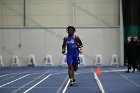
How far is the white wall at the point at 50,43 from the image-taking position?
80.6 ft

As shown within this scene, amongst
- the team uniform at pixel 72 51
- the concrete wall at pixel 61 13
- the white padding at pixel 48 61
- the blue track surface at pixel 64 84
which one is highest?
the concrete wall at pixel 61 13

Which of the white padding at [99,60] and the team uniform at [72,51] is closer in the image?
the team uniform at [72,51]

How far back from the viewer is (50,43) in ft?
81.0

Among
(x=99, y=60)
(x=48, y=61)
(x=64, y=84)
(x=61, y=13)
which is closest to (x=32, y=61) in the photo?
(x=48, y=61)

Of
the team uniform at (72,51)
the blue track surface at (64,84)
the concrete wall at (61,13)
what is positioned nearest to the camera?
the blue track surface at (64,84)

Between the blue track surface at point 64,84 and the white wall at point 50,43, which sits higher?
the white wall at point 50,43

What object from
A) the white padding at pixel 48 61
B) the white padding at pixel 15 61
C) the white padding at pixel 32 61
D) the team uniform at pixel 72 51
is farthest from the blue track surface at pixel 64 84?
the white padding at pixel 15 61

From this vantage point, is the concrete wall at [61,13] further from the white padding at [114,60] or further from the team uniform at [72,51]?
the team uniform at [72,51]

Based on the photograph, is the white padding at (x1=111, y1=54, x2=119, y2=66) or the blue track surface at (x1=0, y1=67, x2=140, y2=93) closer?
the blue track surface at (x1=0, y1=67, x2=140, y2=93)

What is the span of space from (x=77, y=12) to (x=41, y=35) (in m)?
3.09

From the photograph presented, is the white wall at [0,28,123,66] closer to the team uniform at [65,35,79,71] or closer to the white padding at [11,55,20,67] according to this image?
the white padding at [11,55,20,67]

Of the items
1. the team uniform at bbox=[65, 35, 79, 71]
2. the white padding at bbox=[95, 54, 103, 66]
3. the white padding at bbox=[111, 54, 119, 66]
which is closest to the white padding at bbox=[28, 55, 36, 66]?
the white padding at bbox=[95, 54, 103, 66]

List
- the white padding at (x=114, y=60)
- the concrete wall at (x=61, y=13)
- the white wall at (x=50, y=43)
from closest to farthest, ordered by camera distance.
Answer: the white padding at (x=114, y=60)
the white wall at (x=50, y=43)
the concrete wall at (x=61, y=13)

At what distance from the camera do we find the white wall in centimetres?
2456
